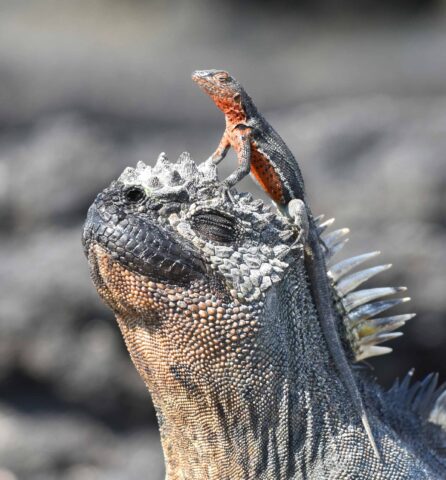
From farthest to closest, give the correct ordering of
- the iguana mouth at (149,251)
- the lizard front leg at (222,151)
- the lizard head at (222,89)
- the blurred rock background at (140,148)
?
1. the blurred rock background at (140,148)
2. the lizard head at (222,89)
3. the lizard front leg at (222,151)
4. the iguana mouth at (149,251)

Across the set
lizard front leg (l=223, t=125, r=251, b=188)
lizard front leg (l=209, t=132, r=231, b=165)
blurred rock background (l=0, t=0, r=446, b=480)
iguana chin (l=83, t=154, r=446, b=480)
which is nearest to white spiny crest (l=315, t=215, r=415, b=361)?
iguana chin (l=83, t=154, r=446, b=480)

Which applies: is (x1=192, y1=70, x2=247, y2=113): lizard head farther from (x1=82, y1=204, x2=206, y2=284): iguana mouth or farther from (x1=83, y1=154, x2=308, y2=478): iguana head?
(x1=82, y1=204, x2=206, y2=284): iguana mouth

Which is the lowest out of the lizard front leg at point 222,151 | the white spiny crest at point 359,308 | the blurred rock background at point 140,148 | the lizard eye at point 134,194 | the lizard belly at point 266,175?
the white spiny crest at point 359,308

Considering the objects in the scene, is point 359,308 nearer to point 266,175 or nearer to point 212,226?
point 266,175

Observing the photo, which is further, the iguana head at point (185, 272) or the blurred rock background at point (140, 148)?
the blurred rock background at point (140, 148)

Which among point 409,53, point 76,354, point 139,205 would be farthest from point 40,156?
point 139,205

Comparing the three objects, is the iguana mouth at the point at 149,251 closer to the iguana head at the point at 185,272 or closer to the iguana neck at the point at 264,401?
the iguana head at the point at 185,272

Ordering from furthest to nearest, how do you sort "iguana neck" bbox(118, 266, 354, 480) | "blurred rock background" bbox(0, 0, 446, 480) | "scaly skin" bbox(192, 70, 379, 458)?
"blurred rock background" bbox(0, 0, 446, 480), "scaly skin" bbox(192, 70, 379, 458), "iguana neck" bbox(118, 266, 354, 480)

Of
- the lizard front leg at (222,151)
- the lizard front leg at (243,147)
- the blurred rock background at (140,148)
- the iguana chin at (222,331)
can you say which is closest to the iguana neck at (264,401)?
the iguana chin at (222,331)
